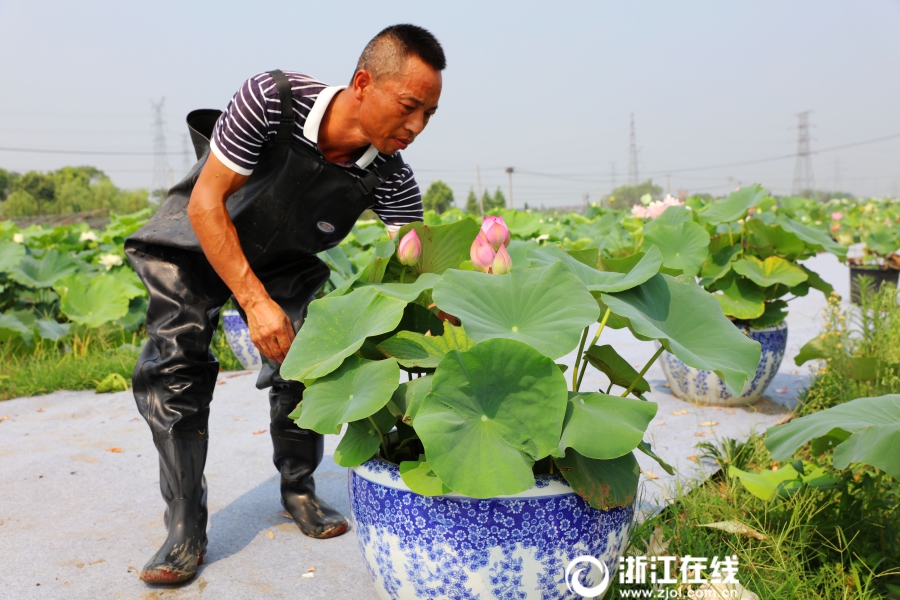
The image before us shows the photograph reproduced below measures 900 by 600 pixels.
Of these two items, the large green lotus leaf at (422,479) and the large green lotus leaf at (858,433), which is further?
the large green lotus leaf at (858,433)

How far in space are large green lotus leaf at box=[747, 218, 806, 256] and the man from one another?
1.87 metres

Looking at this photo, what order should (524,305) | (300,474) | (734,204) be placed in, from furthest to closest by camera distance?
1. (734,204)
2. (300,474)
3. (524,305)

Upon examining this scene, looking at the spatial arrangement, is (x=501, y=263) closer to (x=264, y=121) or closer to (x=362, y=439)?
(x=362, y=439)

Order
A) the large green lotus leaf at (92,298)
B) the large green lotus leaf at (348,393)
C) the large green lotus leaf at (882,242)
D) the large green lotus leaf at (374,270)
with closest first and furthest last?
1. the large green lotus leaf at (348,393)
2. the large green lotus leaf at (374,270)
3. the large green lotus leaf at (92,298)
4. the large green lotus leaf at (882,242)

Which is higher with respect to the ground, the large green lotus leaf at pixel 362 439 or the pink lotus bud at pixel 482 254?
the pink lotus bud at pixel 482 254

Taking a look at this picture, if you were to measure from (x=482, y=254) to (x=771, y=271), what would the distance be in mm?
2146

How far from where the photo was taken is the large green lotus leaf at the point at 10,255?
425 cm

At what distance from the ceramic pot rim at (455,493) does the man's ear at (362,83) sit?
0.79 meters

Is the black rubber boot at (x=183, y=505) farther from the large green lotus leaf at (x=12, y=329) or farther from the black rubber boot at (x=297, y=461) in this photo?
the large green lotus leaf at (x=12, y=329)

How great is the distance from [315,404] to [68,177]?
50.3m

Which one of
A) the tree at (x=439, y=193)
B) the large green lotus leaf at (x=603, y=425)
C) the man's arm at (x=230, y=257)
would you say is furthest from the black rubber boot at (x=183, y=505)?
the tree at (x=439, y=193)

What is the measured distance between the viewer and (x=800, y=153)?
4538 cm

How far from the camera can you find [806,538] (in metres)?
1.64

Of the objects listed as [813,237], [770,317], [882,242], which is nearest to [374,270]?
[770,317]
